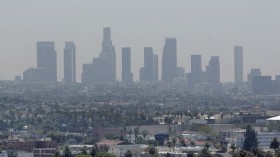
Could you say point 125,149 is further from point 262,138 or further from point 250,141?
point 262,138

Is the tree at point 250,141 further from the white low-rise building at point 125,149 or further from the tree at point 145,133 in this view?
the tree at point 145,133

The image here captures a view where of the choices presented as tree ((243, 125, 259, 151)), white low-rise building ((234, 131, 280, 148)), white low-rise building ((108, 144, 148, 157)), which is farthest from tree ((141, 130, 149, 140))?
tree ((243, 125, 259, 151))

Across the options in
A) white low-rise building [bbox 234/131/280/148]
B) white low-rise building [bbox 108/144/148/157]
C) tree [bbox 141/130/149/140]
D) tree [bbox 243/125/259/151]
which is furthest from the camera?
tree [bbox 141/130/149/140]

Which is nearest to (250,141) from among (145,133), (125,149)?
(125,149)

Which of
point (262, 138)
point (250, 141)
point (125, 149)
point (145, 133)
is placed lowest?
point (125, 149)

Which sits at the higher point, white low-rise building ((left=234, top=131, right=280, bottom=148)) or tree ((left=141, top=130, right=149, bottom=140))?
tree ((left=141, top=130, right=149, bottom=140))

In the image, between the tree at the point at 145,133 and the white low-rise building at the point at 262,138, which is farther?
the tree at the point at 145,133

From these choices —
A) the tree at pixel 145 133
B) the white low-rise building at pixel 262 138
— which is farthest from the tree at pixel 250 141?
the tree at pixel 145 133

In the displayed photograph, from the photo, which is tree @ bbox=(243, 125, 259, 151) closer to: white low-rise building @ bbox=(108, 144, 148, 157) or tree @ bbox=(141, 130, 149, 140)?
white low-rise building @ bbox=(108, 144, 148, 157)

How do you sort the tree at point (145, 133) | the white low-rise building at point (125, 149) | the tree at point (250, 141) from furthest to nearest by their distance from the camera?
the tree at point (145, 133) < the white low-rise building at point (125, 149) < the tree at point (250, 141)

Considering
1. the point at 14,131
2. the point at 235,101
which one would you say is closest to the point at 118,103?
the point at 235,101

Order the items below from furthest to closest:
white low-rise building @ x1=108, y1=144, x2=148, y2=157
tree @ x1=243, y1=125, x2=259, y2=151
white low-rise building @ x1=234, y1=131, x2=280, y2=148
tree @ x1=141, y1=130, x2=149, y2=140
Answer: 1. tree @ x1=141, y1=130, x2=149, y2=140
2. white low-rise building @ x1=234, y1=131, x2=280, y2=148
3. white low-rise building @ x1=108, y1=144, x2=148, y2=157
4. tree @ x1=243, y1=125, x2=259, y2=151
